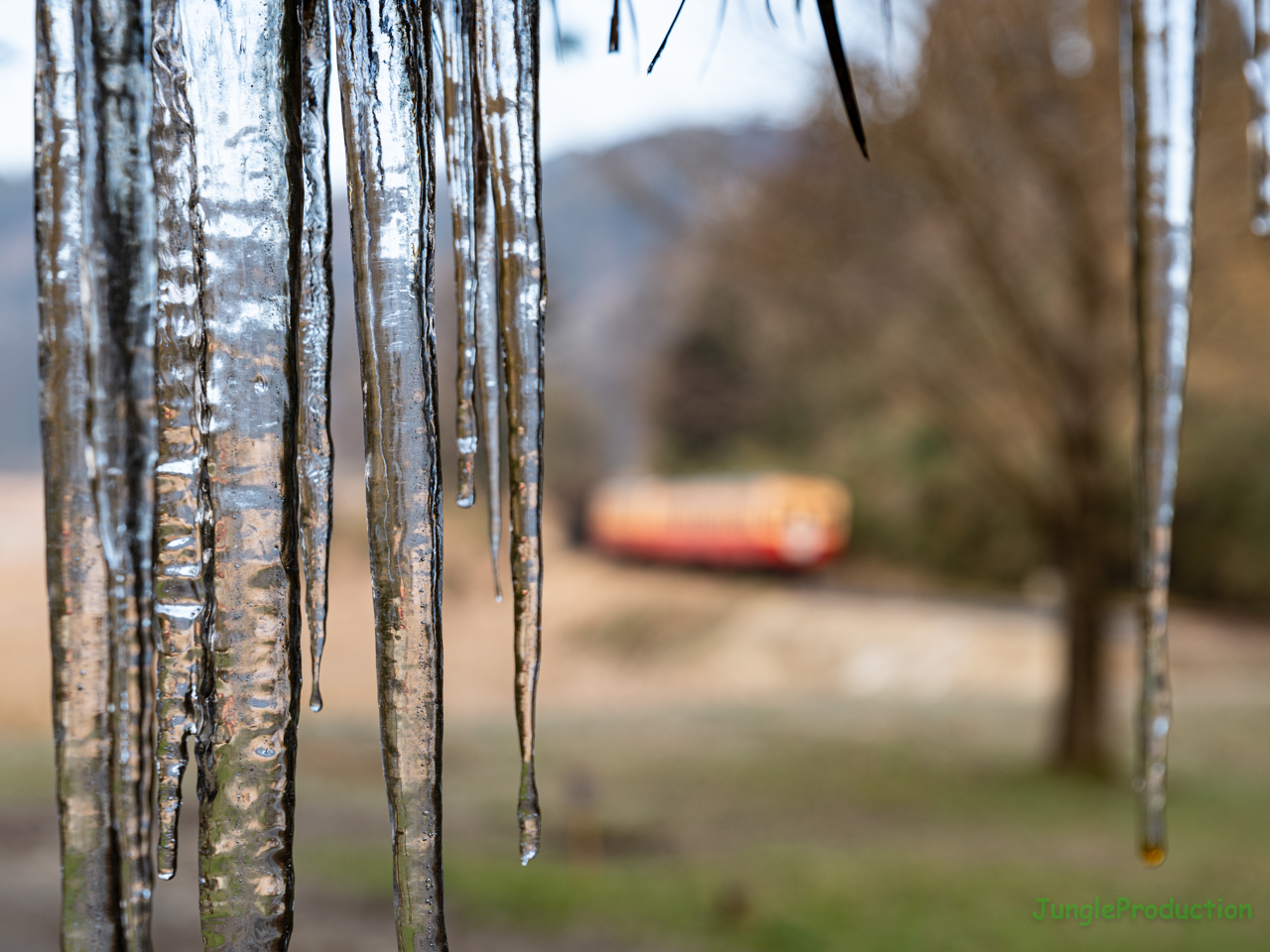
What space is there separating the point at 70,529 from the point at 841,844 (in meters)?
7.82

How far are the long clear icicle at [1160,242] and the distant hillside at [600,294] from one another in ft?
16.3

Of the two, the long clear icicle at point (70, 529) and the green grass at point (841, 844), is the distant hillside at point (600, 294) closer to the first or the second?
the green grass at point (841, 844)

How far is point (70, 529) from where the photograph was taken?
115 cm

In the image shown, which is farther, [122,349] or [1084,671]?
[1084,671]

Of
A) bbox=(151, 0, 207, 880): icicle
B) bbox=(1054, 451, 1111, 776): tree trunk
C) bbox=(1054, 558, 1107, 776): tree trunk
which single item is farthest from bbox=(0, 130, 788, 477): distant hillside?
bbox=(1054, 558, 1107, 776): tree trunk

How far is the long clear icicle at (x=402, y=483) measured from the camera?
106 centimetres

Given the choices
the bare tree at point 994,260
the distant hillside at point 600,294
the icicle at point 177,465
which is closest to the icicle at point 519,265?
the icicle at point 177,465

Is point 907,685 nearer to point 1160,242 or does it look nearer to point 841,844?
point 841,844

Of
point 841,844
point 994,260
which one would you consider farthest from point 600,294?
point 841,844

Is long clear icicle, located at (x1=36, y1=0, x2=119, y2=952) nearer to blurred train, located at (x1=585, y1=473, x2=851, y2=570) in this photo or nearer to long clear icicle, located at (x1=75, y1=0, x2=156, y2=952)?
long clear icicle, located at (x1=75, y1=0, x2=156, y2=952)

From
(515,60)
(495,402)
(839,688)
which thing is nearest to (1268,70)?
(515,60)

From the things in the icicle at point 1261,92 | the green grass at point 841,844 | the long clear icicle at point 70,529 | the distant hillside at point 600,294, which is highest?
the distant hillside at point 600,294

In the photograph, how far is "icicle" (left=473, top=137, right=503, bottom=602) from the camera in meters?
1.18

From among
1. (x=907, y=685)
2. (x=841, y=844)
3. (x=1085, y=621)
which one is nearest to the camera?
(x=841, y=844)
